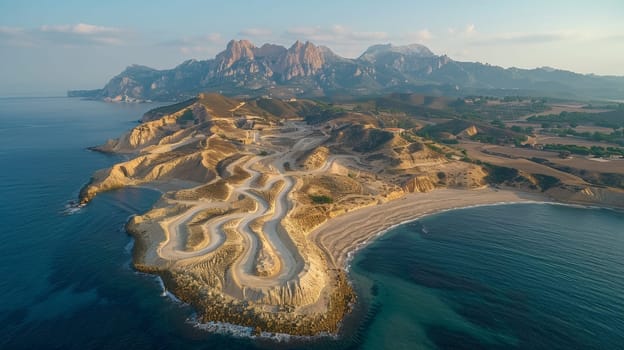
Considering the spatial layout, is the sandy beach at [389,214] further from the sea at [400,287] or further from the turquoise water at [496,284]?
the turquoise water at [496,284]

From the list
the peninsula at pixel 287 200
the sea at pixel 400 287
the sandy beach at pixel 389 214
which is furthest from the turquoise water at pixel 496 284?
the peninsula at pixel 287 200

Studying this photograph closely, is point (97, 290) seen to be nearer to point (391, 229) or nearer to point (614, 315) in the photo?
point (391, 229)

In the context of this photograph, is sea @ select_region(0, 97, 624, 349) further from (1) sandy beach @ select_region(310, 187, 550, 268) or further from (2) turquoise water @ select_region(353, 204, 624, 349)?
(1) sandy beach @ select_region(310, 187, 550, 268)

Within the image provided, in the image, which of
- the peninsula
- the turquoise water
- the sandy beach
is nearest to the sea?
the turquoise water

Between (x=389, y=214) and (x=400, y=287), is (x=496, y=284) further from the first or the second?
(x=389, y=214)

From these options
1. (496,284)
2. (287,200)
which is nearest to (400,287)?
(496,284)

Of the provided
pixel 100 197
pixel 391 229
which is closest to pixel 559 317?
pixel 391 229
